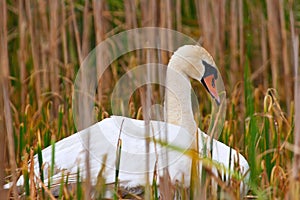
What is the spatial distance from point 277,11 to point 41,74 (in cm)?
106

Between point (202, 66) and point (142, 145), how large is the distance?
47 centimetres

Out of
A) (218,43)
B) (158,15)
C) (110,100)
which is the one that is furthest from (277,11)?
(110,100)

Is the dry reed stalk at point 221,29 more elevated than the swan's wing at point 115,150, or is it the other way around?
the dry reed stalk at point 221,29

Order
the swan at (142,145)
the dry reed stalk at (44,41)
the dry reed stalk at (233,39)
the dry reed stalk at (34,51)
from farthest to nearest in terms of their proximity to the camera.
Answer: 1. the dry reed stalk at (233,39)
2. the dry reed stalk at (44,41)
3. the dry reed stalk at (34,51)
4. the swan at (142,145)

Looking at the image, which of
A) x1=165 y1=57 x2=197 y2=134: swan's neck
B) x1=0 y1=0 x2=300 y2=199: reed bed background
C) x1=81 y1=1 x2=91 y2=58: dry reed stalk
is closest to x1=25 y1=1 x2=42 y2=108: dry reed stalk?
x1=0 y1=0 x2=300 y2=199: reed bed background

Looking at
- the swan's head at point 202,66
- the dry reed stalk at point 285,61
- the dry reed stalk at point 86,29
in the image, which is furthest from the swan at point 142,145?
the dry reed stalk at point 285,61

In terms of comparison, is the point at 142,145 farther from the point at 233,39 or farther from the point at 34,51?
the point at 233,39

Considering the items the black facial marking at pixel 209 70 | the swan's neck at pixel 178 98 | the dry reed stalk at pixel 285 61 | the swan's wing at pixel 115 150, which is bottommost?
the swan's wing at pixel 115 150

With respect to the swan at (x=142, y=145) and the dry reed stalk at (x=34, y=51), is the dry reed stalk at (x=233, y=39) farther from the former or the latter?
the dry reed stalk at (x=34, y=51)

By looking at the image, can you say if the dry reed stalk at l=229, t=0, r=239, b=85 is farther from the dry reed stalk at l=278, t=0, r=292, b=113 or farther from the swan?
the swan

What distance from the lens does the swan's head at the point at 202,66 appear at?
9.00 feet

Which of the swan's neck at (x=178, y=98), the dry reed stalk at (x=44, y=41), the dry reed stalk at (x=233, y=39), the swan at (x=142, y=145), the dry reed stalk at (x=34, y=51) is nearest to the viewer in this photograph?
the swan at (x=142, y=145)

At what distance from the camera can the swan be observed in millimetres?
2299

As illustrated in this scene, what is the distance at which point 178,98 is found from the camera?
109 inches
